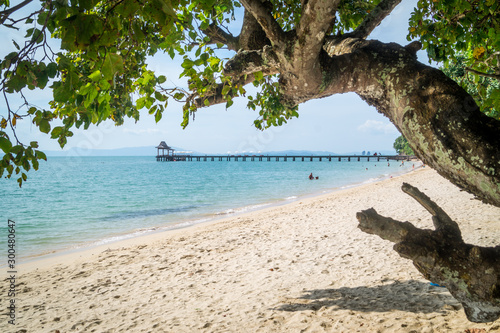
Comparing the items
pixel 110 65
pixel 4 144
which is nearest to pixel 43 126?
pixel 4 144

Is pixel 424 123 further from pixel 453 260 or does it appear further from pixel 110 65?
pixel 110 65

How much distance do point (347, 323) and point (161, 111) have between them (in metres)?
3.40

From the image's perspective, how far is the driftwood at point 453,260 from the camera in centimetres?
186

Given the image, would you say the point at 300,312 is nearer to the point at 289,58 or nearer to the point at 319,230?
the point at 289,58

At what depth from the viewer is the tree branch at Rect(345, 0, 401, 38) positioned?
10.4ft

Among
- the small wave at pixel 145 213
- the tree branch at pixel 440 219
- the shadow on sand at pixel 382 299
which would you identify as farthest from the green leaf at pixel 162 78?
the small wave at pixel 145 213

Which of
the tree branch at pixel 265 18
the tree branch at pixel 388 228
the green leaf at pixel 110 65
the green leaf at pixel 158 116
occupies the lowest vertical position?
the tree branch at pixel 388 228

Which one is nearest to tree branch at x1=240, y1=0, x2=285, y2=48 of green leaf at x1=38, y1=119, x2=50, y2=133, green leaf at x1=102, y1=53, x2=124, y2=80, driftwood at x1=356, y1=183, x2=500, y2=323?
green leaf at x1=102, y1=53, x2=124, y2=80

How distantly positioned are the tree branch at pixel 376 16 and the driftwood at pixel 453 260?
206 cm

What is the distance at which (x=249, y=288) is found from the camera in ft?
18.8

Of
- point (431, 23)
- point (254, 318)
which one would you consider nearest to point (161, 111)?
point (254, 318)

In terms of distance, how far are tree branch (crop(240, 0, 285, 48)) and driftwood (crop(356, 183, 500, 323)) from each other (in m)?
1.48

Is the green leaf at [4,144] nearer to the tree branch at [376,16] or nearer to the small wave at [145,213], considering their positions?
the tree branch at [376,16]

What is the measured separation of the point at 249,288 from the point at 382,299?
7.44ft
